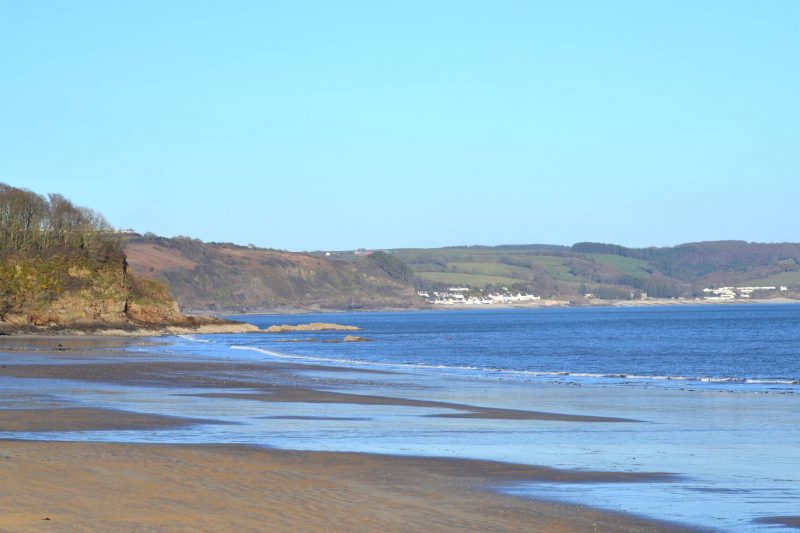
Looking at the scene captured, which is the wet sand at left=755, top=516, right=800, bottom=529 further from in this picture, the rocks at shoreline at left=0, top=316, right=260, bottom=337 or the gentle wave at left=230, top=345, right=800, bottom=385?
the rocks at shoreline at left=0, top=316, right=260, bottom=337

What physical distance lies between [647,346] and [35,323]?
53749mm

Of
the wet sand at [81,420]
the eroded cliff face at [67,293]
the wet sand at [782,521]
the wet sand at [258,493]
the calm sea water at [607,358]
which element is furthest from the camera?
the eroded cliff face at [67,293]

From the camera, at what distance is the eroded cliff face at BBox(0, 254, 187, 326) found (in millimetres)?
91125

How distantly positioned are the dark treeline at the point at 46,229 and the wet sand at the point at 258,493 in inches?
3396

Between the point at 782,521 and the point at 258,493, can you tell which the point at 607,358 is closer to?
the point at 782,521

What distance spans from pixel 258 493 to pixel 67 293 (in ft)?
281

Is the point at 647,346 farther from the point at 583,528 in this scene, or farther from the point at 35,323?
the point at 583,528

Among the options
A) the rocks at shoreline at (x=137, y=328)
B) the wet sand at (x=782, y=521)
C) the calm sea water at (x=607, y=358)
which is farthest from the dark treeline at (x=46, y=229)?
the wet sand at (x=782, y=521)

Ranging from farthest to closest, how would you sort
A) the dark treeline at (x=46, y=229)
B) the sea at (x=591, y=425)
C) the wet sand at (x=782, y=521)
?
the dark treeline at (x=46, y=229) < the sea at (x=591, y=425) < the wet sand at (x=782, y=521)

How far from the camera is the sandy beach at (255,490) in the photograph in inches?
476

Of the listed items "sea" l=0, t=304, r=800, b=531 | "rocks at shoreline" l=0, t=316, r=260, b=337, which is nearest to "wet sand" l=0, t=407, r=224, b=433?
"sea" l=0, t=304, r=800, b=531

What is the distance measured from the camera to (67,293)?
94812 millimetres

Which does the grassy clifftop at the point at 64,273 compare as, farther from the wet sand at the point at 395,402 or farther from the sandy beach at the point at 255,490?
the sandy beach at the point at 255,490

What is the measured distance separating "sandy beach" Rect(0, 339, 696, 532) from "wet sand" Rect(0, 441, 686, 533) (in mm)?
15
